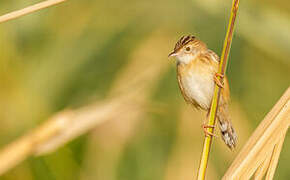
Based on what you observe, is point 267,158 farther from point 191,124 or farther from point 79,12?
point 79,12

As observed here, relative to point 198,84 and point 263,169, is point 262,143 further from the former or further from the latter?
point 198,84

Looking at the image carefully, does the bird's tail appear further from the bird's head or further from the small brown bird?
the bird's head

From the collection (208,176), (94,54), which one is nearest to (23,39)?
(94,54)

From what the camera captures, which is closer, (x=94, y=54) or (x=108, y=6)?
(x=94, y=54)

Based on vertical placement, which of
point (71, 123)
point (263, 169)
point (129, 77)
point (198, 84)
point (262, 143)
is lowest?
point (129, 77)

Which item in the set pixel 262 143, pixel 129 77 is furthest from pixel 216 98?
pixel 129 77

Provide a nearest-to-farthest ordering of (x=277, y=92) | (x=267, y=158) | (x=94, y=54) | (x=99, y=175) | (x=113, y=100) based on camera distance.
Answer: (x=267, y=158) → (x=113, y=100) → (x=99, y=175) → (x=94, y=54) → (x=277, y=92)
